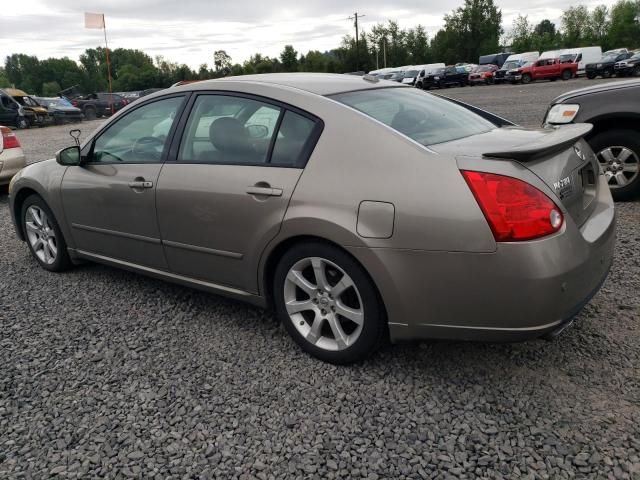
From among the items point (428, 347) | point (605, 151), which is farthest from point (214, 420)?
point (605, 151)

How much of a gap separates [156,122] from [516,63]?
44131mm

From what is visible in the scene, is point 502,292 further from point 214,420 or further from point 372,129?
point 214,420

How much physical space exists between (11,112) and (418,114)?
86.1 ft

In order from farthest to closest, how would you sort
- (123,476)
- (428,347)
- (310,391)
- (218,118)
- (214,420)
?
(218,118) < (428,347) < (310,391) < (214,420) < (123,476)

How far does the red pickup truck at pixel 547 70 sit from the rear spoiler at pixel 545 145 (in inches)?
1591

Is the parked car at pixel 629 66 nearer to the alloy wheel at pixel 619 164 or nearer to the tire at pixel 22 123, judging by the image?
the tire at pixel 22 123

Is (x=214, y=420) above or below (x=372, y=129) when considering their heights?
below

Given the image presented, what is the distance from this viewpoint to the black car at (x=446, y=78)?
147 feet

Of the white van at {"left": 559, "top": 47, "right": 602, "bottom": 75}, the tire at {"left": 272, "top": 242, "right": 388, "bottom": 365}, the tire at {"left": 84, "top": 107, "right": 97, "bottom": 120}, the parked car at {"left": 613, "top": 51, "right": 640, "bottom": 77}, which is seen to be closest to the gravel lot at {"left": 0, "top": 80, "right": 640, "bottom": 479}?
the tire at {"left": 272, "top": 242, "right": 388, "bottom": 365}

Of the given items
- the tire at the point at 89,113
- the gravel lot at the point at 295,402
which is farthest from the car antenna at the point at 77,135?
the tire at the point at 89,113

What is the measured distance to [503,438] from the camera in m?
2.43

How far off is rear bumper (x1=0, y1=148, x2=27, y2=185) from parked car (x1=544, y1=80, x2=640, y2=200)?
7.28 m

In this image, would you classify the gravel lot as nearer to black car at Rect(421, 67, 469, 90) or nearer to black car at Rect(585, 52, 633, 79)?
black car at Rect(585, 52, 633, 79)

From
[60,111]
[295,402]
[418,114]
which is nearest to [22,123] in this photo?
[60,111]
